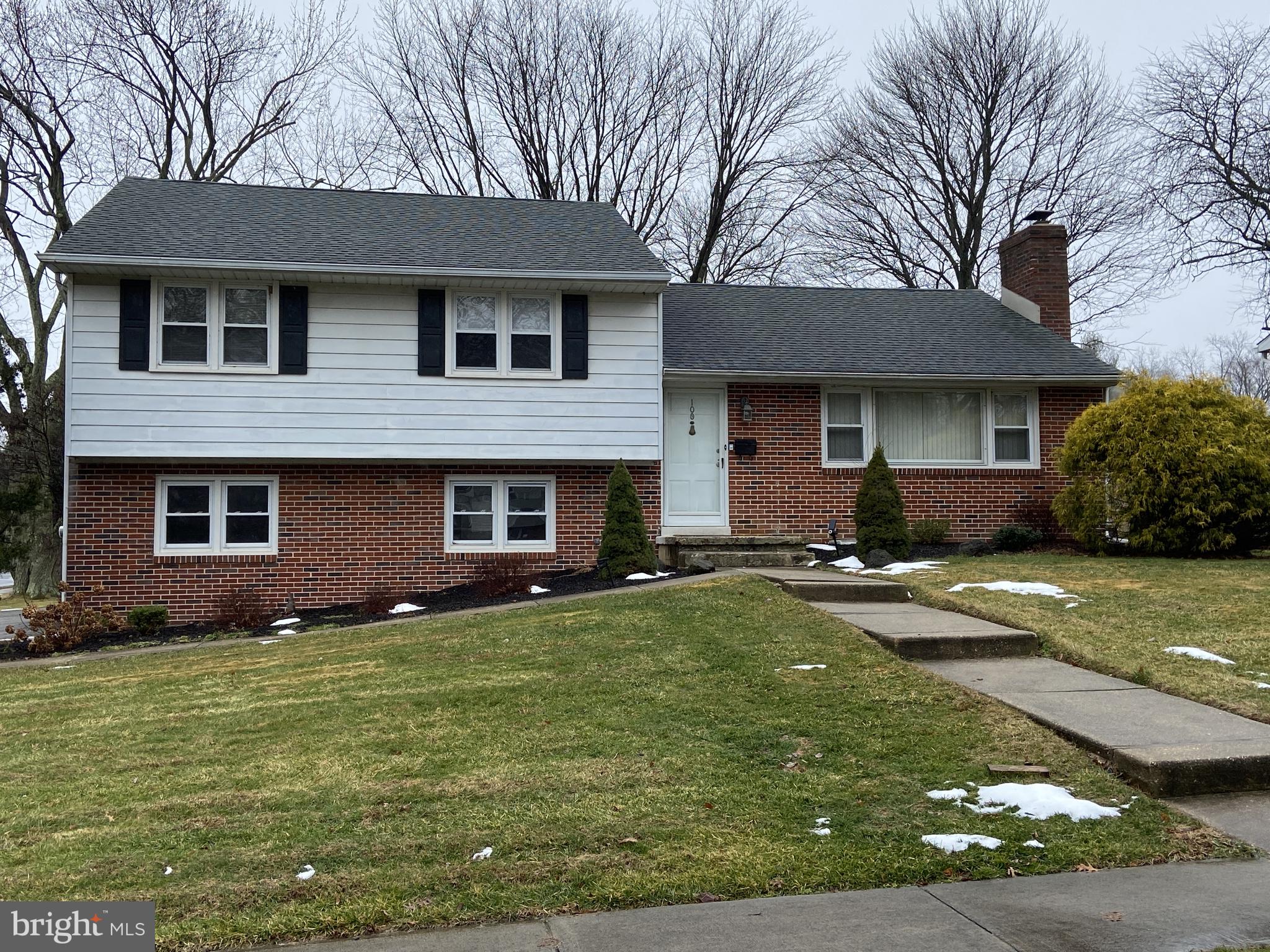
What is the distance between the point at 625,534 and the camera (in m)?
12.7

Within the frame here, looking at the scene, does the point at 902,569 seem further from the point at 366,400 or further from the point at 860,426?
the point at 366,400

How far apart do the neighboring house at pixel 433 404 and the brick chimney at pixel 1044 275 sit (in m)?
1.85

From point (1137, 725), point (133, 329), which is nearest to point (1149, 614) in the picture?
point (1137, 725)

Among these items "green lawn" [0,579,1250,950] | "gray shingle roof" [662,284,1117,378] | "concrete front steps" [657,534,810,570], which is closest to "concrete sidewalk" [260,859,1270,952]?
"green lawn" [0,579,1250,950]

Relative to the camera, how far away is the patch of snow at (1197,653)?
6922mm

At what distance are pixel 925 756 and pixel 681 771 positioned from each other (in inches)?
48.9

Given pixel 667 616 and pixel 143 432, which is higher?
pixel 143 432

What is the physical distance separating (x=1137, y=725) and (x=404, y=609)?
8.72 metres

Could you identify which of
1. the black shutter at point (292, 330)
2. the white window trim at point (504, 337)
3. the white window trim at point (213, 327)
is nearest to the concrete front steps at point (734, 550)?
the white window trim at point (504, 337)

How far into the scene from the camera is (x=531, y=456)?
44.8ft

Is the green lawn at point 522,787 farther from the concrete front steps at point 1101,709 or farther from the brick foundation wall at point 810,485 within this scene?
the brick foundation wall at point 810,485

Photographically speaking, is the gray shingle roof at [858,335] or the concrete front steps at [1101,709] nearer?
the concrete front steps at [1101,709]

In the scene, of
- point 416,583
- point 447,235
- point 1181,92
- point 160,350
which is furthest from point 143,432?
point 1181,92

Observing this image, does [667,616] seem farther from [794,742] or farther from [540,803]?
[540,803]
